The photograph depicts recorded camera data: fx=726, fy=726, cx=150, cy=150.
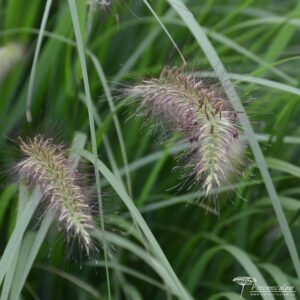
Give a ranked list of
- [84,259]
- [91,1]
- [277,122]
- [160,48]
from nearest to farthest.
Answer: [91,1], [277,122], [84,259], [160,48]

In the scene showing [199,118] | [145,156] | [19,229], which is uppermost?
[145,156]

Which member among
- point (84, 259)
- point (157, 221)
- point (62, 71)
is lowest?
point (84, 259)

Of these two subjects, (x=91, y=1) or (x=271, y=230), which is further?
(x=271, y=230)

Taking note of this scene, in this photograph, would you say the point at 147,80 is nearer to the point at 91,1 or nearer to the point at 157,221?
the point at 91,1

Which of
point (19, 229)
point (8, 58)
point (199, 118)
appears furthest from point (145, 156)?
point (199, 118)

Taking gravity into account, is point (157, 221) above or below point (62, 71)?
below

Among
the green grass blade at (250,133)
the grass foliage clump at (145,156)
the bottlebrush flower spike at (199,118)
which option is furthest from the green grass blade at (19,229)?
the green grass blade at (250,133)

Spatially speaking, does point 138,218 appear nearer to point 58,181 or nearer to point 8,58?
point 58,181

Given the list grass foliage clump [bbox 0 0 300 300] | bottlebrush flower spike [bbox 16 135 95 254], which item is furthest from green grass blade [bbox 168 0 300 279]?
bottlebrush flower spike [bbox 16 135 95 254]

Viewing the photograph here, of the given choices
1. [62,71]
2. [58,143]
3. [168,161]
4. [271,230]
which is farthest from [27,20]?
[271,230]
